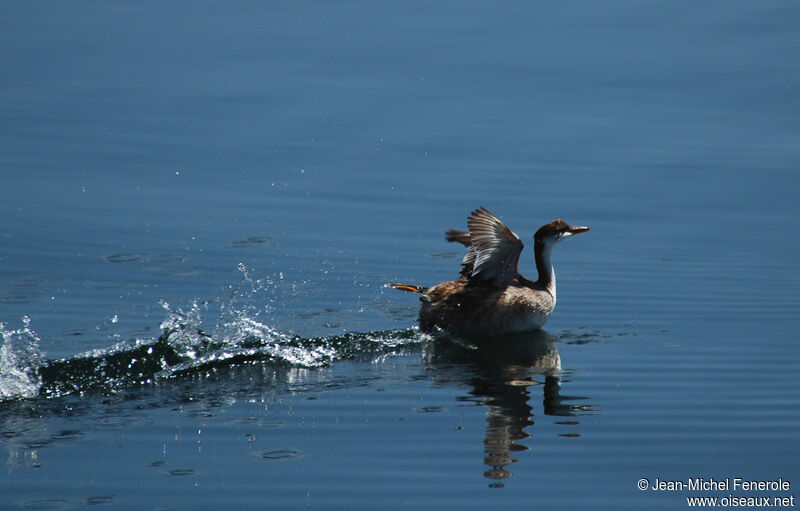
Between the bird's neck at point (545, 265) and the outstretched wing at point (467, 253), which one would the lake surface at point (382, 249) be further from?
the outstretched wing at point (467, 253)

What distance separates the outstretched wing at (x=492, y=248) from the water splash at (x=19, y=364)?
154 inches

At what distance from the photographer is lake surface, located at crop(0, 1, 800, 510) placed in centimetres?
796

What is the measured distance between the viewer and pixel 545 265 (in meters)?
12.0

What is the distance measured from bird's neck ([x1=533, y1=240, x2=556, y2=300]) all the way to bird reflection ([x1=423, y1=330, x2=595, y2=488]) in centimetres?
52

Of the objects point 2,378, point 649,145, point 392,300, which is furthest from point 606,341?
point 649,145

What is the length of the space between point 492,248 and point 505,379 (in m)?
1.72

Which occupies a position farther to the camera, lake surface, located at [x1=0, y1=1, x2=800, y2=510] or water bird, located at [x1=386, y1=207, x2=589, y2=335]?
water bird, located at [x1=386, y1=207, x2=589, y2=335]

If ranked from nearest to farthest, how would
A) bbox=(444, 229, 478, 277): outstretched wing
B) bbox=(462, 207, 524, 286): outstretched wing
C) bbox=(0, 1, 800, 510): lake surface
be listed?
bbox=(0, 1, 800, 510): lake surface
bbox=(462, 207, 524, 286): outstretched wing
bbox=(444, 229, 478, 277): outstretched wing

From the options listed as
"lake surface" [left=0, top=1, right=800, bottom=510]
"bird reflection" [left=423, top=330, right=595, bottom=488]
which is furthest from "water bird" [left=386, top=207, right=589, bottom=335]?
"lake surface" [left=0, top=1, right=800, bottom=510]

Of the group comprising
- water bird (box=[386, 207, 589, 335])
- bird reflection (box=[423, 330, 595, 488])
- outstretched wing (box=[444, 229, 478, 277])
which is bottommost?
bird reflection (box=[423, 330, 595, 488])

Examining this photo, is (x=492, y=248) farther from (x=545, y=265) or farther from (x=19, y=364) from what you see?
(x=19, y=364)

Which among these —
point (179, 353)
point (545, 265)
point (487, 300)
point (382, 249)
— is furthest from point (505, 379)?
point (382, 249)

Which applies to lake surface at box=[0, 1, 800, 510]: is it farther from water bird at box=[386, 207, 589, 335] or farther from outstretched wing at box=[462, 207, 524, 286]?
outstretched wing at box=[462, 207, 524, 286]

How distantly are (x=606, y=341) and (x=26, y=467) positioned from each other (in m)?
5.58
